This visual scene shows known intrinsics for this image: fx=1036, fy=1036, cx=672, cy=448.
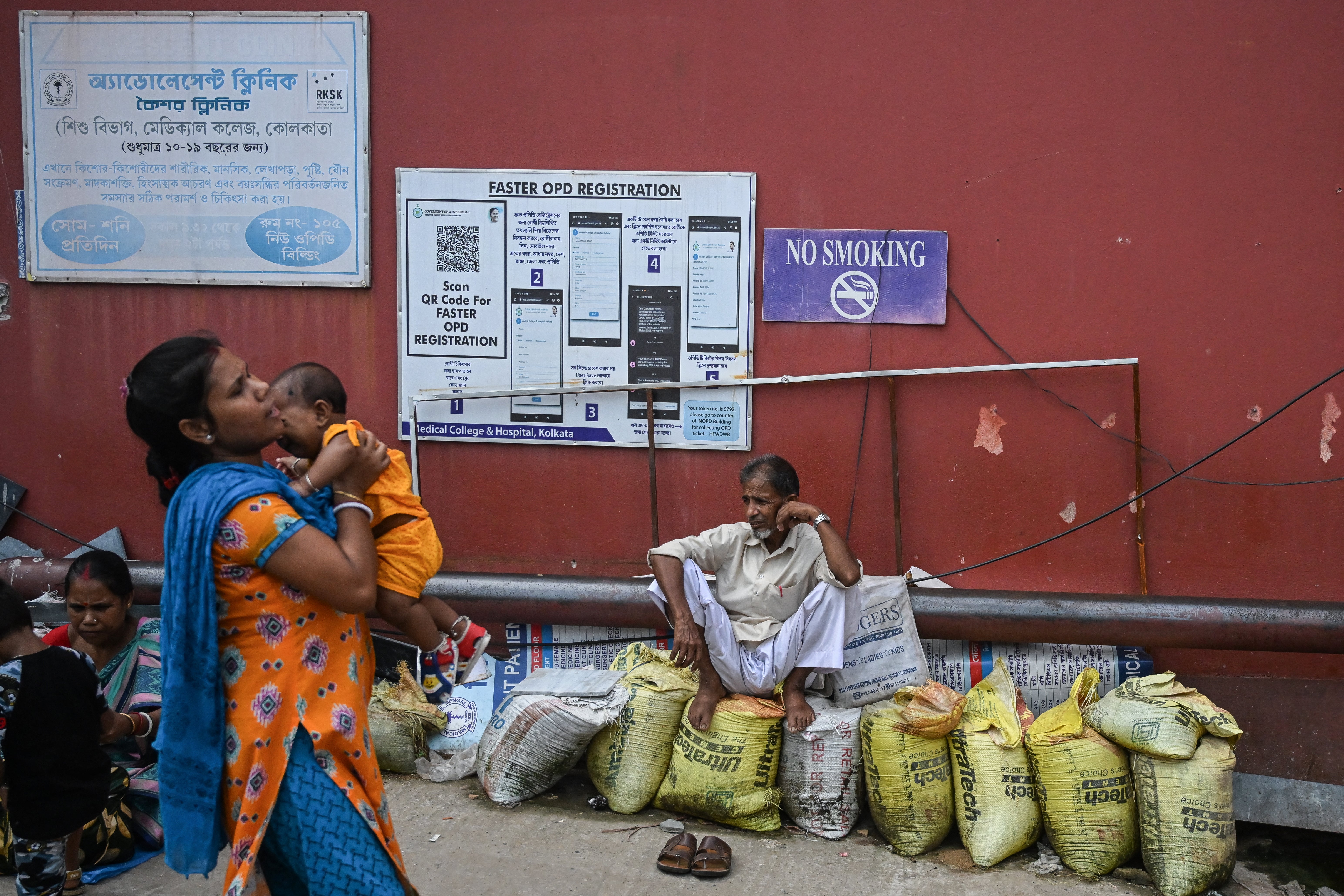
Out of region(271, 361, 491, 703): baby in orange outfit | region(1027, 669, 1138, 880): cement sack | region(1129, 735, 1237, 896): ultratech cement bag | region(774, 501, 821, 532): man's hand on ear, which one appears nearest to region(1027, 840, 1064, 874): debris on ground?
region(1027, 669, 1138, 880): cement sack

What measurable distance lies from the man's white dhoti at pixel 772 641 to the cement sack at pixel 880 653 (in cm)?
16

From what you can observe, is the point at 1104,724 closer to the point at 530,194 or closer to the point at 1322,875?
the point at 1322,875

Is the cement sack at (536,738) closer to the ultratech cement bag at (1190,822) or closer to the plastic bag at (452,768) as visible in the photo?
the plastic bag at (452,768)

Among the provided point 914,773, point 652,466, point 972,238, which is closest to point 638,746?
point 914,773

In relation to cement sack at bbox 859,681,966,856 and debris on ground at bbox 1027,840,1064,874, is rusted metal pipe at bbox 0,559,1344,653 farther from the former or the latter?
debris on ground at bbox 1027,840,1064,874

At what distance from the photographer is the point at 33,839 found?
2660 millimetres

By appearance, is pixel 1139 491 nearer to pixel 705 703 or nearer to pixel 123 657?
pixel 705 703

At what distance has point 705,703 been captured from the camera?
3.66 m

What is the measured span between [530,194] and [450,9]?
32.7 inches

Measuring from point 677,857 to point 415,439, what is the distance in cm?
211

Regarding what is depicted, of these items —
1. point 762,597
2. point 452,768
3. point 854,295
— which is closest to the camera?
point 762,597

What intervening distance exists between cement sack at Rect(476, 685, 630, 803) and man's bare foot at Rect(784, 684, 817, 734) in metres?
0.57

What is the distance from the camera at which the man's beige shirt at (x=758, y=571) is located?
12.5ft

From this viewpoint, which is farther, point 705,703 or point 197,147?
point 197,147
